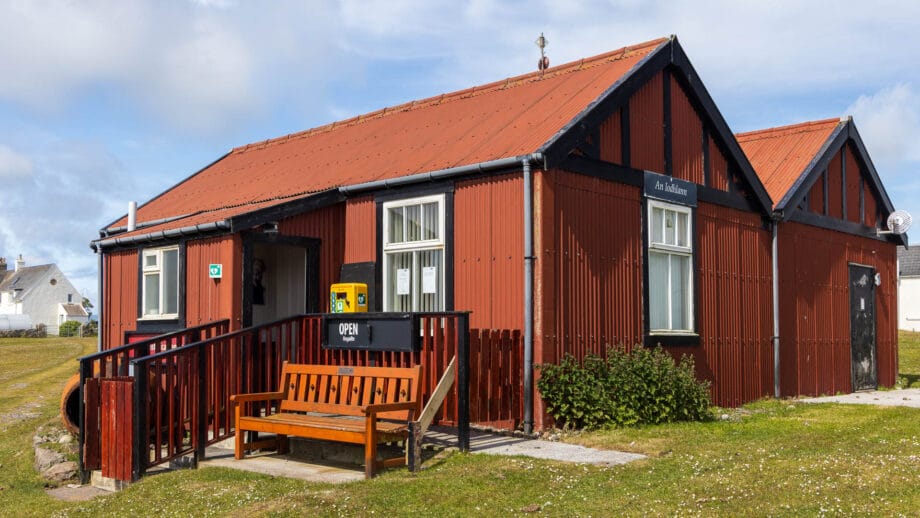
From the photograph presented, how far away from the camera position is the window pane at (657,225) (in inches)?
545

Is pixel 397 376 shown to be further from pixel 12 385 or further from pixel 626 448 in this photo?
pixel 12 385

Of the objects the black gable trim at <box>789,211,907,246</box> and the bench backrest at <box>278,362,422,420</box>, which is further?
the black gable trim at <box>789,211,907,246</box>

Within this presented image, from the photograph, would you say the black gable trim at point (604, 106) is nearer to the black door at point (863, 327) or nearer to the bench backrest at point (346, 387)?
the bench backrest at point (346, 387)

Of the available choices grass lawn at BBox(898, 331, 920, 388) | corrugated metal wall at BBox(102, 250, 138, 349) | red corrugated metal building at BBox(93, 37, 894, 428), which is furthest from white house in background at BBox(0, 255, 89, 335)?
red corrugated metal building at BBox(93, 37, 894, 428)

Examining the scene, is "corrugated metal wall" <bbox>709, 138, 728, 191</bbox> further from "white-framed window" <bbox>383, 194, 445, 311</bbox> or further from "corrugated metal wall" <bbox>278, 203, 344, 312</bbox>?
"corrugated metal wall" <bbox>278, 203, 344, 312</bbox>

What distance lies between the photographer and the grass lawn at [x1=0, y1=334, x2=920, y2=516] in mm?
7547

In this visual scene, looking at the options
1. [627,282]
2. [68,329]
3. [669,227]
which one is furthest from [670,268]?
[68,329]

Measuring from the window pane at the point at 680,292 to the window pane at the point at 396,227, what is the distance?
13.4 ft

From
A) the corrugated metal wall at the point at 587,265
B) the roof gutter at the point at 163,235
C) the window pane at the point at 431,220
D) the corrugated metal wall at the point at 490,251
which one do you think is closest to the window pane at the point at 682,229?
the corrugated metal wall at the point at 587,265

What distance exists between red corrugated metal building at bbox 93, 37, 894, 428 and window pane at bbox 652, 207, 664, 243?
4 cm

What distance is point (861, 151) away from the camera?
20.2 meters

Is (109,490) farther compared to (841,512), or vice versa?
(109,490)

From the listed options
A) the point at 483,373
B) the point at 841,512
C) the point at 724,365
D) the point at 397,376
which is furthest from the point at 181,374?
the point at 724,365

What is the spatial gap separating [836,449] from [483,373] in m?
3.83
